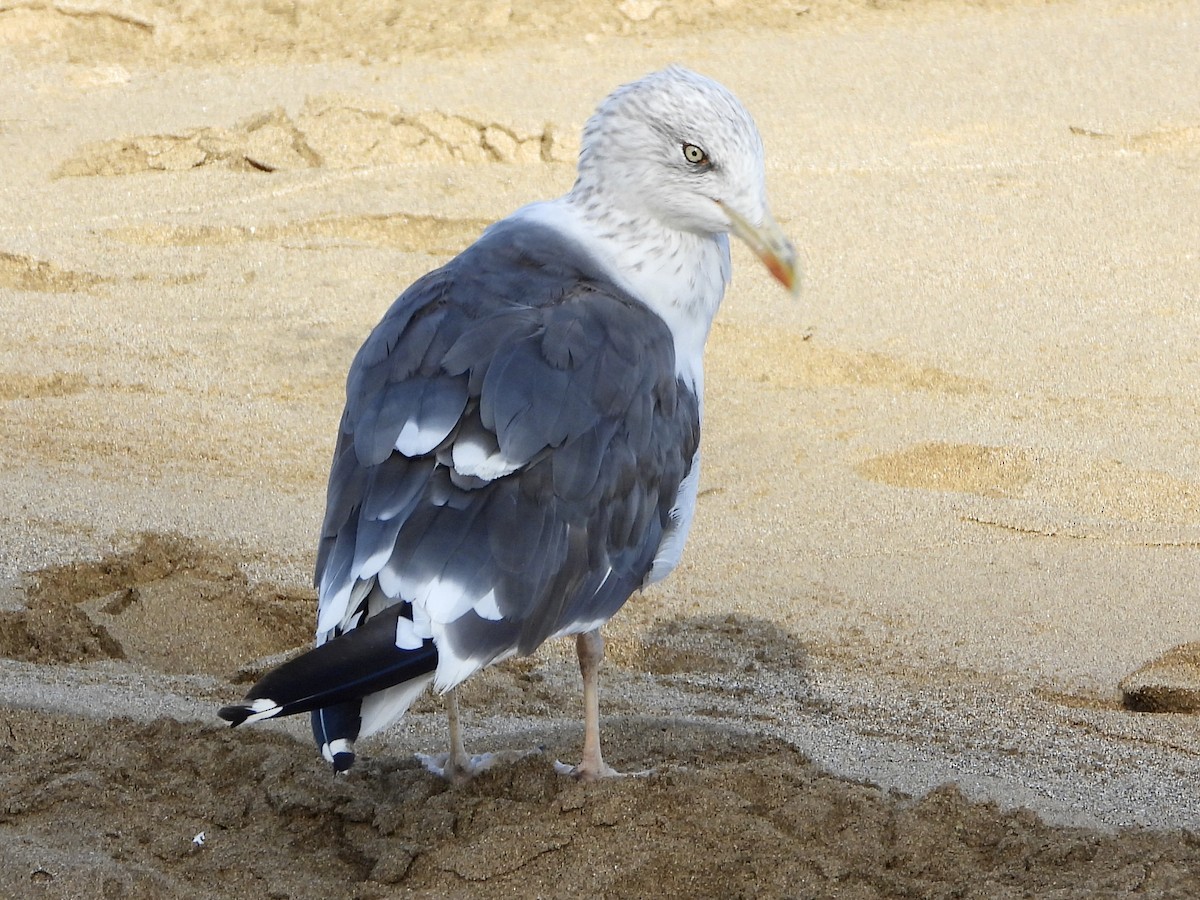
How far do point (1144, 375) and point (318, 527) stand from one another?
3.01m

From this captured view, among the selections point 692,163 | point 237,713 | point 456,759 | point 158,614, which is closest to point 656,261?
point 692,163

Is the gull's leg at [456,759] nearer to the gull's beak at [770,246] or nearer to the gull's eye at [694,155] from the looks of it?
the gull's beak at [770,246]

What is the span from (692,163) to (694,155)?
19 millimetres

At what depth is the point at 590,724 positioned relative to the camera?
312cm

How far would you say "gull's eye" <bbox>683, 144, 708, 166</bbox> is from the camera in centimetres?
320

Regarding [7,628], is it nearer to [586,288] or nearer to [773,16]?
[586,288]

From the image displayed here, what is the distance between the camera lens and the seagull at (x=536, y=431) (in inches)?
99.3

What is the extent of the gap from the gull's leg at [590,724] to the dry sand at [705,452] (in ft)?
0.25

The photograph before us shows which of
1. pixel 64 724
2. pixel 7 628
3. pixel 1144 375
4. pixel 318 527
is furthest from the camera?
pixel 1144 375

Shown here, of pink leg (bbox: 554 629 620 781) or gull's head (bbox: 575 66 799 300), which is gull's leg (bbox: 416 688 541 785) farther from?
gull's head (bbox: 575 66 799 300)

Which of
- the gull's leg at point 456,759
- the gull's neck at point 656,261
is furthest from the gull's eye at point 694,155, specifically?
the gull's leg at point 456,759

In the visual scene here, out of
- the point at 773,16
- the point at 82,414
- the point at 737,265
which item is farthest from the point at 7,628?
the point at 773,16

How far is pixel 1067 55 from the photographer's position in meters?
8.98

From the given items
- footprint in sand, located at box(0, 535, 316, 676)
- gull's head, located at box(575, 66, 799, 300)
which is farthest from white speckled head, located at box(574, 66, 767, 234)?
footprint in sand, located at box(0, 535, 316, 676)
